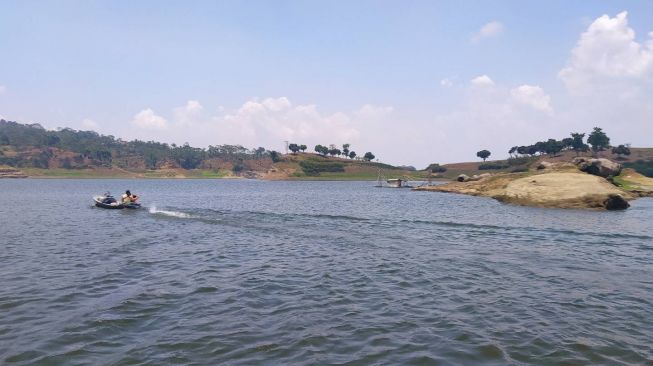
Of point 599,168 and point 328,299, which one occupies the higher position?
point 599,168

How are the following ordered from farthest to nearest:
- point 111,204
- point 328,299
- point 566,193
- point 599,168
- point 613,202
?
1. point 599,168
2. point 111,204
3. point 566,193
4. point 613,202
5. point 328,299

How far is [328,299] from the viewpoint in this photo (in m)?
16.3

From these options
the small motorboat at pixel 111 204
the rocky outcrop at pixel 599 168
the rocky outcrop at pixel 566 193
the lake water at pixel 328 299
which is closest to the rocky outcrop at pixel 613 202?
the rocky outcrop at pixel 566 193

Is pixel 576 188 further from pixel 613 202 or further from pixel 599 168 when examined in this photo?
pixel 599 168

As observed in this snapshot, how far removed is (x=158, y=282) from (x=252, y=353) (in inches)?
363

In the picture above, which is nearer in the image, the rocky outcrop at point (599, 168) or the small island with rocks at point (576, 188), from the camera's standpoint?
the small island with rocks at point (576, 188)

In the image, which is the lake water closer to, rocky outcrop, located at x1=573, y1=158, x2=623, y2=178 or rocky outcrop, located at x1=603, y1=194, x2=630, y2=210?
rocky outcrop, located at x1=603, y1=194, x2=630, y2=210

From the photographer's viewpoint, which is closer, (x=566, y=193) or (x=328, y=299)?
(x=328, y=299)

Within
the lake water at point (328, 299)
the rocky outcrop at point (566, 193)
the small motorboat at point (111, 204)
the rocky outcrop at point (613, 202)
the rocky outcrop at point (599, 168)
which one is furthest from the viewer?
the rocky outcrop at point (599, 168)

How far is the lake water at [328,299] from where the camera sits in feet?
37.8

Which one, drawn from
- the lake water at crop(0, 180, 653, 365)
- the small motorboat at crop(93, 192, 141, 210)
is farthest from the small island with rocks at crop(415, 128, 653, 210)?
the small motorboat at crop(93, 192, 141, 210)

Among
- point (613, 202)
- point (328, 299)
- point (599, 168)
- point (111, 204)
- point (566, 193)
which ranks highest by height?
point (599, 168)

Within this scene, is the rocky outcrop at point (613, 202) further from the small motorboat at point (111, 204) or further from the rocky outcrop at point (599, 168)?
the small motorboat at point (111, 204)

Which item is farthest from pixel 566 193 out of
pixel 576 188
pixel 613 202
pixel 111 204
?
pixel 111 204
